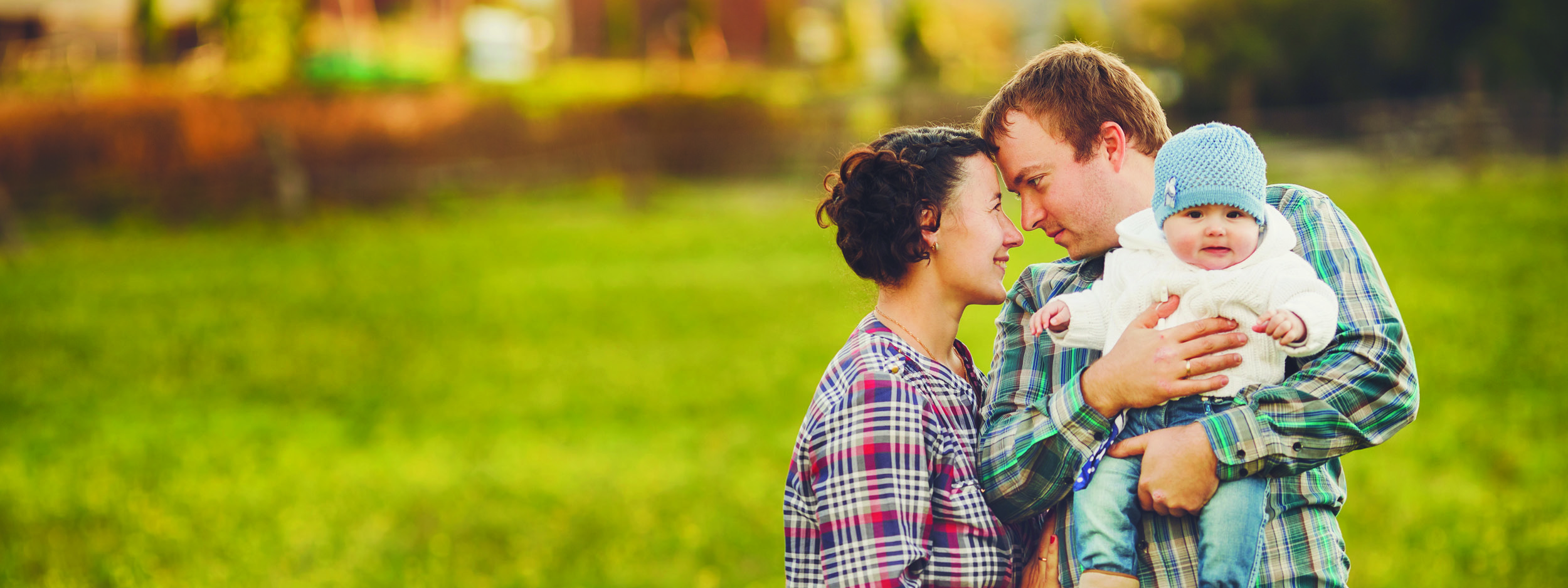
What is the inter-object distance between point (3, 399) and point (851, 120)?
2296 centimetres

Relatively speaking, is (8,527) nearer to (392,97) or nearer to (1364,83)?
(392,97)

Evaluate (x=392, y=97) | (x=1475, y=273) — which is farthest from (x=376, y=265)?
(x=1475, y=273)

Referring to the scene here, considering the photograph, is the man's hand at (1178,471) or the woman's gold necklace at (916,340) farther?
the woman's gold necklace at (916,340)

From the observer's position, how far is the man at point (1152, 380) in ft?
6.81

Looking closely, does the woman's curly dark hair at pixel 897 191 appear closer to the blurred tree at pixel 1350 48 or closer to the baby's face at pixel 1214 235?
the baby's face at pixel 1214 235

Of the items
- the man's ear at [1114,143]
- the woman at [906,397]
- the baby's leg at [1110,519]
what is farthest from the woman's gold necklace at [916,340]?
the man's ear at [1114,143]

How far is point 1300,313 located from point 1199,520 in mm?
436

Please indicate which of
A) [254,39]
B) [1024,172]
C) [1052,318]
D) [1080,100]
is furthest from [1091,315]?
[254,39]

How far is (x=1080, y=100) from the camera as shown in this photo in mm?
2344

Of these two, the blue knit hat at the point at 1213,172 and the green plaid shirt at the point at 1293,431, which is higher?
the blue knit hat at the point at 1213,172

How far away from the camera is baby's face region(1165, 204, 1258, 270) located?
2.06 m

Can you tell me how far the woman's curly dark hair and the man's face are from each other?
9 cm

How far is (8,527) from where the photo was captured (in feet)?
23.9

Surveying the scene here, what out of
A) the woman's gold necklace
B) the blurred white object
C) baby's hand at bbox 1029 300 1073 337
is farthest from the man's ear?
the blurred white object
